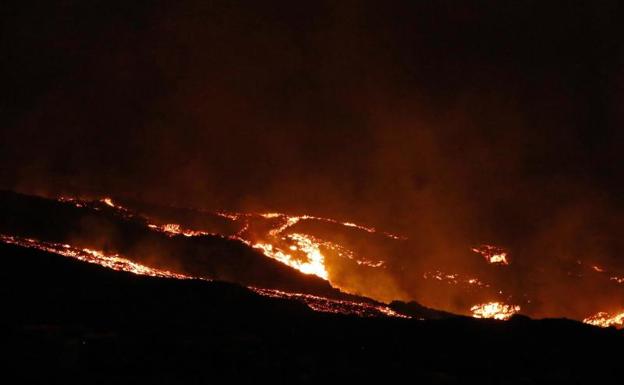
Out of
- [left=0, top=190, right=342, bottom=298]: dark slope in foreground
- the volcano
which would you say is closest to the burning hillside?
[left=0, top=190, right=342, bottom=298]: dark slope in foreground

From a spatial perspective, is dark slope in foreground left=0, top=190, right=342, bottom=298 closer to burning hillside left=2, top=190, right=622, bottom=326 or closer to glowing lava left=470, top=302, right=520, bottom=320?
burning hillside left=2, top=190, right=622, bottom=326

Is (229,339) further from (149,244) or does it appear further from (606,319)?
(606,319)

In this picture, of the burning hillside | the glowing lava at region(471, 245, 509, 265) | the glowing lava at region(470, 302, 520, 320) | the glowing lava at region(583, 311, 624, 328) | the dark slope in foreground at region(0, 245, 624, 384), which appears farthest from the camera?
the glowing lava at region(471, 245, 509, 265)

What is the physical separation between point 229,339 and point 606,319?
40.3 m

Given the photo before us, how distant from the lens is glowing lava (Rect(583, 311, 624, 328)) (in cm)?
4488

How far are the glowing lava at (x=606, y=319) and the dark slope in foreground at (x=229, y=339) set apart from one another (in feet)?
100

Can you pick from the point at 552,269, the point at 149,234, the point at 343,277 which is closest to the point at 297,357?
the point at 149,234

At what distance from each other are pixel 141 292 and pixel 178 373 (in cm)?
592

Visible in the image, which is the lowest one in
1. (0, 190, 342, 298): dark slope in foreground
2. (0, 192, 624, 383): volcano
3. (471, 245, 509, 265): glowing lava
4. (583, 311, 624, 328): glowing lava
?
(0, 192, 624, 383): volcano

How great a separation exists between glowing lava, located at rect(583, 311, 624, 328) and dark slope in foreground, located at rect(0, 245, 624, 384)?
30.5m

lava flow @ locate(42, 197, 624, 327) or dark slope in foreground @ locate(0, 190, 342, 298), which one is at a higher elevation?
lava flow @ locate(42, 197, 624, 327)

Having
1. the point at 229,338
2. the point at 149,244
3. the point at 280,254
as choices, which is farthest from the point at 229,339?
the point at 280,254

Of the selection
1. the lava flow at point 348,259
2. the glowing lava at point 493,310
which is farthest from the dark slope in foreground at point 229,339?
the glowing lava at point 493,310

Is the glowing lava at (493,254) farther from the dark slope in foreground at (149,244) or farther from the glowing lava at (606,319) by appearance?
the dark slope in foreground at (149,244)
